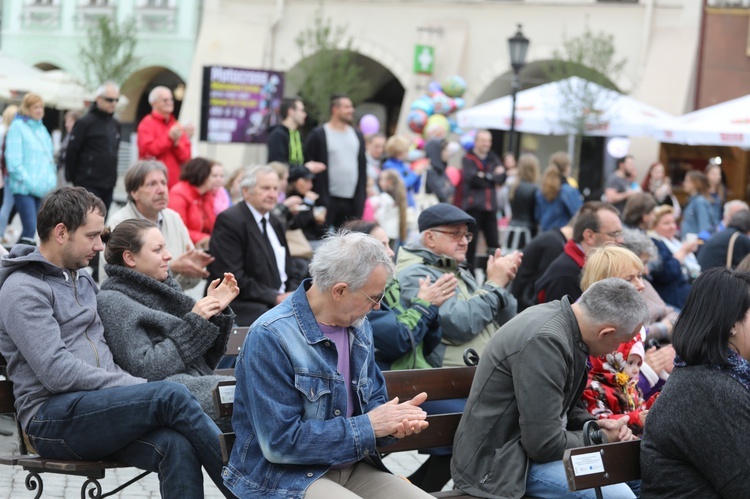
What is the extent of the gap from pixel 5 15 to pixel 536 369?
36.9 metres

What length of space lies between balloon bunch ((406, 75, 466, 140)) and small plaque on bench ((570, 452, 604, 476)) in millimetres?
19898

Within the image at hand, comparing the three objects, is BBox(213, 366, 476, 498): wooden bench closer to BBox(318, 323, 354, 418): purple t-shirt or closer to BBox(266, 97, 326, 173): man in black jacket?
BBox(318, 323, 354, 418): purple t-shirt

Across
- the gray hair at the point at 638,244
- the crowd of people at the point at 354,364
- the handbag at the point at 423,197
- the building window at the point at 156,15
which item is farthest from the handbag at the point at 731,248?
the building window at the point at 156,15

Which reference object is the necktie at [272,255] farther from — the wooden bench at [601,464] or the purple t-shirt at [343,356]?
the purple t-shirt at [343,356]

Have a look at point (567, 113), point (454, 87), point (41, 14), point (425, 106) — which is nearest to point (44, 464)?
point (567, 113)

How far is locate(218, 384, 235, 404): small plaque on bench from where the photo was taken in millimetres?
4850

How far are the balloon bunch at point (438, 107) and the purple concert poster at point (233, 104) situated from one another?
5.51 m

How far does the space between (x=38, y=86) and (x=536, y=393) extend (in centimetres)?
2397

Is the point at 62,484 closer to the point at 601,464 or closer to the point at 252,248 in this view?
the point at 252,248

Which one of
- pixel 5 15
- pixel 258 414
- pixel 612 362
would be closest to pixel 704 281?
pixel 612 362

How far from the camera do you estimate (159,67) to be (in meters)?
36.5

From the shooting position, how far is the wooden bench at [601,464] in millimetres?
4559

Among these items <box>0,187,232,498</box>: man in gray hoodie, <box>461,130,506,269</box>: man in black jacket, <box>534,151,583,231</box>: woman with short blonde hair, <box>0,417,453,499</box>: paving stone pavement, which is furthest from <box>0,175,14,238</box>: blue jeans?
<box>0,187,232,498</box>: man in gray hoodie

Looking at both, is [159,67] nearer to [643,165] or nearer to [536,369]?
[643,165]
